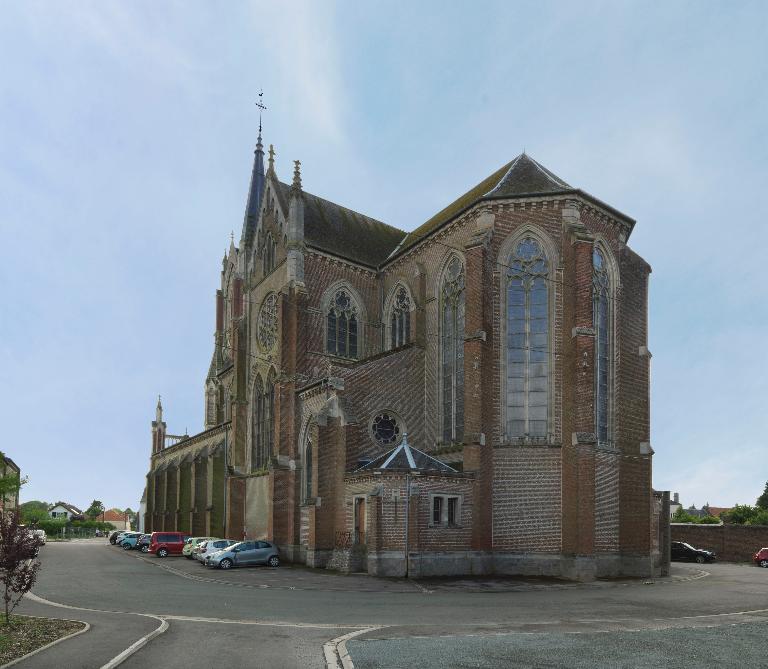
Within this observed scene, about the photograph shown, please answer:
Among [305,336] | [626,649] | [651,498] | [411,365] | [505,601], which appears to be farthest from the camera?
[305,336]

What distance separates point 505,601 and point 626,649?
8159mm

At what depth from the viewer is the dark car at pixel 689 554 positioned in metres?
43.5

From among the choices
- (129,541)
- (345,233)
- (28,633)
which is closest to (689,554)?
(345,233)

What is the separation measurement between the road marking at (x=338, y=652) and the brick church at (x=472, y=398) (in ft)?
45.4

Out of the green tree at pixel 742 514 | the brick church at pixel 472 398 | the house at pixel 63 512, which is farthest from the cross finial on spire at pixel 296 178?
the house at pixel 63 512

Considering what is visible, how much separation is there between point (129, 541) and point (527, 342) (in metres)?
35.2

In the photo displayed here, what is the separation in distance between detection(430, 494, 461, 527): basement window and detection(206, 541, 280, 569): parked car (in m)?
9.41

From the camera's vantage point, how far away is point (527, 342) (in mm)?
29906

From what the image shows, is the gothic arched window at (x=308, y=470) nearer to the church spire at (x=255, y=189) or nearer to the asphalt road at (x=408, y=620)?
the asphalt road at (x=408, y=620)

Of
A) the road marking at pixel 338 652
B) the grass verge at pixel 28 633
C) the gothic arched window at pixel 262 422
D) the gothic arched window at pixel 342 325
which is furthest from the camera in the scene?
the gothic arched window at pixel 262 422

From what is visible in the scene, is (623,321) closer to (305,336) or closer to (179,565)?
(305,336)

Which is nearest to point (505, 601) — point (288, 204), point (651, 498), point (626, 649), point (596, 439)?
point (626, 649)

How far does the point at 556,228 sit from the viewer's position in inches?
1193

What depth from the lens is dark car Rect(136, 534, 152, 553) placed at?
156 feet
